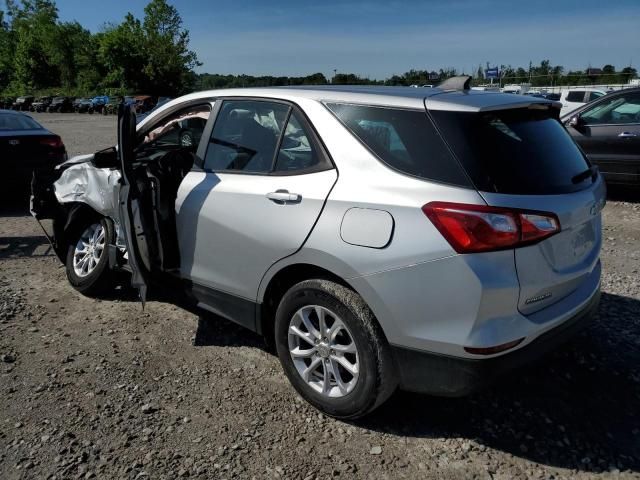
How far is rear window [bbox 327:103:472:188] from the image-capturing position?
248cm

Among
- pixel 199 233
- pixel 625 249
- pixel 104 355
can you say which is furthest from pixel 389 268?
pixel 625 249

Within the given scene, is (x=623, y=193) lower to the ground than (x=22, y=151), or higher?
lower

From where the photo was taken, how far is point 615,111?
309 inches

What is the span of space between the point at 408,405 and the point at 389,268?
103 centimetres

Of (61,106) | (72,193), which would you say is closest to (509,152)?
(72,193)

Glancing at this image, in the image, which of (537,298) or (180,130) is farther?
(180,130)

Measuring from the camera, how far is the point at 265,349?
149 inches

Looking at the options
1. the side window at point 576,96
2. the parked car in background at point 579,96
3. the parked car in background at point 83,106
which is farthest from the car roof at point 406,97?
the parked car in background at point 83,106

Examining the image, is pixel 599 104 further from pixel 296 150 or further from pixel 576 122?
pixel 296 150

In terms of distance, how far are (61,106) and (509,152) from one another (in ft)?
202

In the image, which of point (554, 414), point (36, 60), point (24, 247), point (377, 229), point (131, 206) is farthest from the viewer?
point (36, 60)

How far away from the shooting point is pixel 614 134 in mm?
7664

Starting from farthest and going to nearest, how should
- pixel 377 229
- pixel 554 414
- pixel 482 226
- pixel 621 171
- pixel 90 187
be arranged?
pixel 621 171
pixel 90 187
pixel 554 414
pixel 377 229
pixel 482 226

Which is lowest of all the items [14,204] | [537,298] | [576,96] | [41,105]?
[41,105]
